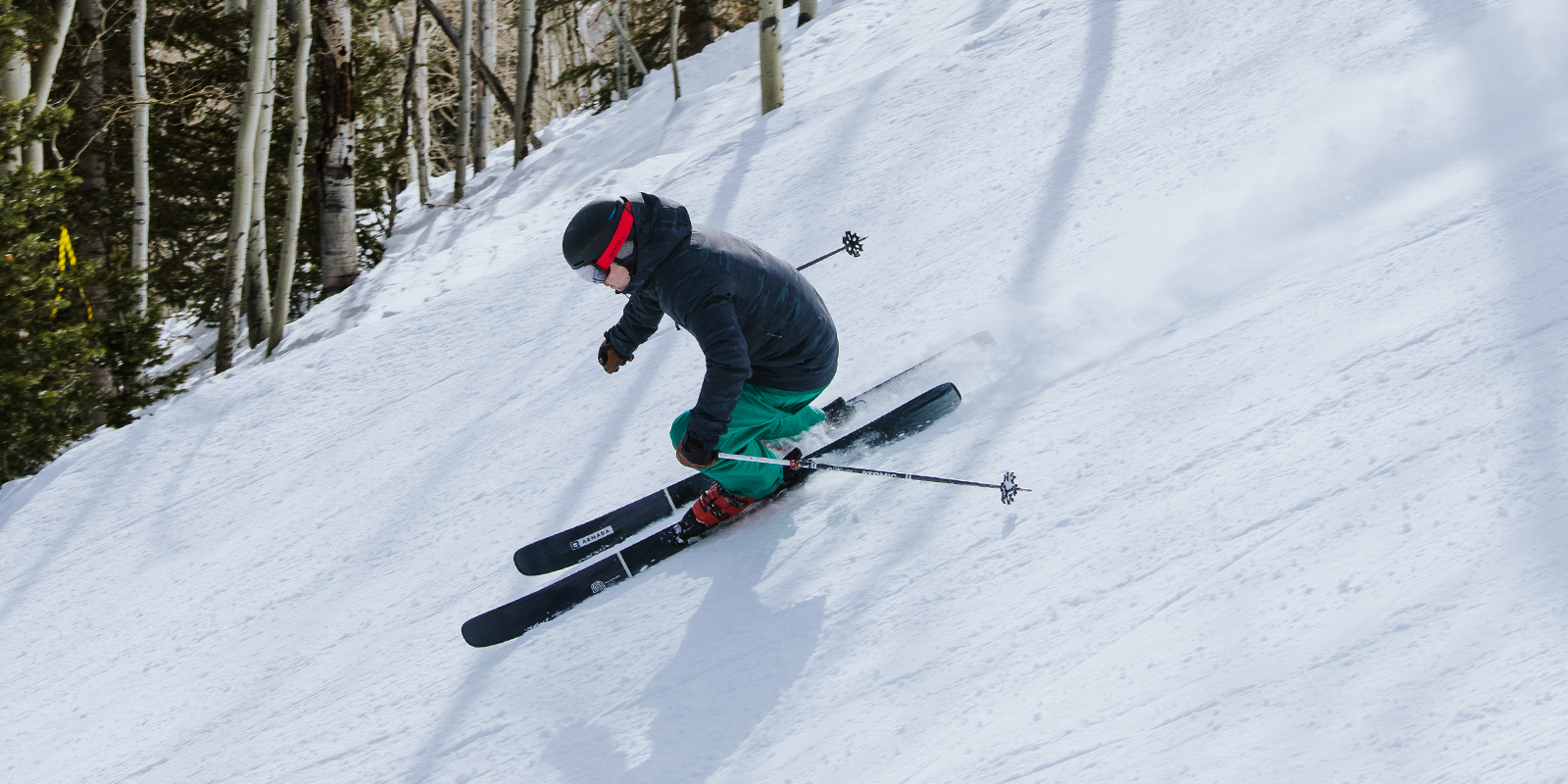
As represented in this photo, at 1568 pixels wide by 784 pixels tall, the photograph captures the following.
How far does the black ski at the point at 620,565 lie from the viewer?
337 cm

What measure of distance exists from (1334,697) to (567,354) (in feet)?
13.9

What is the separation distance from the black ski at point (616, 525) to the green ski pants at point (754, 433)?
382mm

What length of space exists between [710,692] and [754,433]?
105cm

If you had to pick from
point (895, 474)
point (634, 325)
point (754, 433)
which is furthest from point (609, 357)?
point (895, 474)

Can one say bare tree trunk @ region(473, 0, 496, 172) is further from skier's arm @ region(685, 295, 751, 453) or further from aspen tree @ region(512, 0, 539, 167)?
skier's arm @ region(685, 295, 751, 453)

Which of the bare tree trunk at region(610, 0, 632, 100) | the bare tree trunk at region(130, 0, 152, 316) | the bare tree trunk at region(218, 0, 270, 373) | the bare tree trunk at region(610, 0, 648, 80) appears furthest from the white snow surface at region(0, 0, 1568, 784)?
the bare tree trunk at region(610, 0, 632, 100)

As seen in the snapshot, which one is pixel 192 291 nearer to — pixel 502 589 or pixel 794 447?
pixel 502 589

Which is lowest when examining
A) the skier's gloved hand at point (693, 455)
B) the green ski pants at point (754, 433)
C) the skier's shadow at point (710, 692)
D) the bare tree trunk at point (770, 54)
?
the skier's shadow at point (710, 692)

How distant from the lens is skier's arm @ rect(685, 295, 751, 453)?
3.00 metres

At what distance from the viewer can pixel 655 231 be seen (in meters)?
2.98

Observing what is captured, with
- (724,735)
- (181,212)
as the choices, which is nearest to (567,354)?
(724,735)

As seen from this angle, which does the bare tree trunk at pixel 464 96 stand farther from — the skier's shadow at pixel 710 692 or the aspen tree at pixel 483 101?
the skier's shadow at pixel 710 692

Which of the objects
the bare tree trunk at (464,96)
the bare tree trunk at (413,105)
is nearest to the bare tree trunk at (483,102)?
the bare tree trunk at (464,96)

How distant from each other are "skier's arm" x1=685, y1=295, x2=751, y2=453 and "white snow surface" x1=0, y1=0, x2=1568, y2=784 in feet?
1.96
